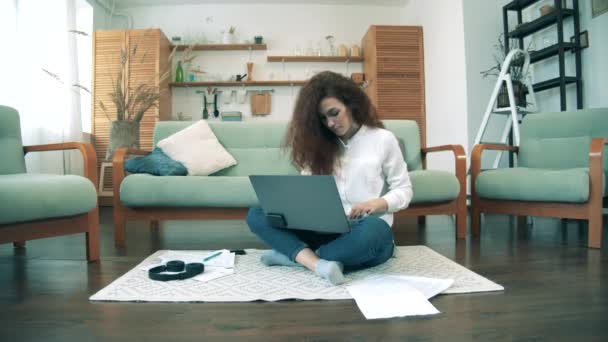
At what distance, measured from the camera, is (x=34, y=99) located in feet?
12.9

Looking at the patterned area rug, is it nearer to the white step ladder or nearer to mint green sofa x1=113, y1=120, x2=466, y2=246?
mint green sofa x1=113, y1=120, x2=466, y2=246

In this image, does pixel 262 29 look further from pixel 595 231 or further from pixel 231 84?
pixel 595 231

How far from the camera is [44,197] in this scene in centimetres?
181

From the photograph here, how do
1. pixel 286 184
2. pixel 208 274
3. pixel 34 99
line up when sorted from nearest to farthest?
pixel 286 184 < pixel 208 274 < pixel 34 99

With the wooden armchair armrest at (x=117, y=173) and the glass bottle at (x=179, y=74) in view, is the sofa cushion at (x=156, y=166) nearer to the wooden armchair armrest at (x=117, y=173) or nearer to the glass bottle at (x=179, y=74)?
the wooden armchair armrest at (x=117, y=173)

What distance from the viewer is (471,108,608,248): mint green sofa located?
215 cm

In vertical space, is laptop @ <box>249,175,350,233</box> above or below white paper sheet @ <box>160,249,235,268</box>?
above

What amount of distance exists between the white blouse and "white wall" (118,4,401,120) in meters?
4.29

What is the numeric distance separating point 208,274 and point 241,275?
0.13 metres

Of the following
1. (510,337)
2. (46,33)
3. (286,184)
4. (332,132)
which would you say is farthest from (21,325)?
(46,33)

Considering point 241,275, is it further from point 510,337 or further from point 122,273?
point 510,337

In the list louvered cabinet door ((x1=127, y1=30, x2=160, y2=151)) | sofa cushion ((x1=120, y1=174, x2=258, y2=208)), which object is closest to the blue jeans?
sofa cushion ((x1=120, y1=174, x2=258, y2=208))

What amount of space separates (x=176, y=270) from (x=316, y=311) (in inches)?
26.4

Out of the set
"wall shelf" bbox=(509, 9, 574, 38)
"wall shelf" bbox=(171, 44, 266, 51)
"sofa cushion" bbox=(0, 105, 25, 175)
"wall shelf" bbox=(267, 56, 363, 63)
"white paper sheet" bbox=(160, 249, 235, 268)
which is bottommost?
"white paper sheet" bbox=(160, 249, 235, 268)
